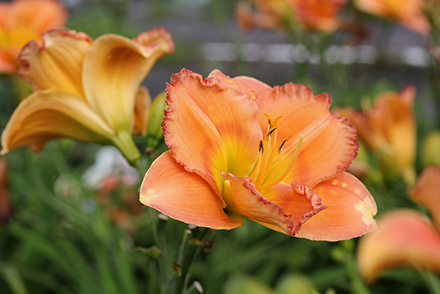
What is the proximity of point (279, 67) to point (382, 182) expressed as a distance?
314 centimetres

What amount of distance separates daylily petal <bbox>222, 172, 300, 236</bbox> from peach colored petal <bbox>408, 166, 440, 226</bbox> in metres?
0.36

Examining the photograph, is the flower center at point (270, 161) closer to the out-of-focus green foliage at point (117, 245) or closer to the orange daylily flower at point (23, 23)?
the out-of-focus green foliage at point (117, 245)

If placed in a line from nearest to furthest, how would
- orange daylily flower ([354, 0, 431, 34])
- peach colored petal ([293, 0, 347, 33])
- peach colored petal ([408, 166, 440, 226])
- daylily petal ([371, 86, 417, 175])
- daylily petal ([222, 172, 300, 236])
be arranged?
daylily petal ([222, 172, 300, 236]), peach colored petal ([408, 166, 440, 226]), daylily petal ([371, 86, 417, 175]), peach colored petal ([293, 0, 347, 33]), orange daylily flower ([354, 0, 431, 34])

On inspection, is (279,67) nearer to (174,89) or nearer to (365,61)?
(365,61)

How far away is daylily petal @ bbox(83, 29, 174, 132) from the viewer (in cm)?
55

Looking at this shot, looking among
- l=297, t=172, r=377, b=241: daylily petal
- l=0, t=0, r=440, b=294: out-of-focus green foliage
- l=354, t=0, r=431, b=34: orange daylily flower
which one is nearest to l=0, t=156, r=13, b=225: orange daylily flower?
l=0, t=0, r=440, b=294: out-of-focus green foliage

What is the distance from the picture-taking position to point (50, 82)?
0.57 metres

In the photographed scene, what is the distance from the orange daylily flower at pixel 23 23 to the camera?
986 mm

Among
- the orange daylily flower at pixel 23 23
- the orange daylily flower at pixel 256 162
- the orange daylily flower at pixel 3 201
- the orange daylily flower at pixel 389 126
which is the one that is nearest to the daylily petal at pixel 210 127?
the orange daylily flower at pixel 256 162

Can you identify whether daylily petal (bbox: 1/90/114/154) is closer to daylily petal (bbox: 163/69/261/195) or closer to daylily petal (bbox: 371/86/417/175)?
daylily petal (bbox: 163/69/261/195)

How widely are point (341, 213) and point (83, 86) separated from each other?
1.39 ft

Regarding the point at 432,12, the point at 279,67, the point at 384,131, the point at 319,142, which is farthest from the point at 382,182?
the point at 279,67

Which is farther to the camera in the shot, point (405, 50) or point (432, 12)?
point (405, 50)

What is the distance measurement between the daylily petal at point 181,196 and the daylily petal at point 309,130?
0.40 feet
